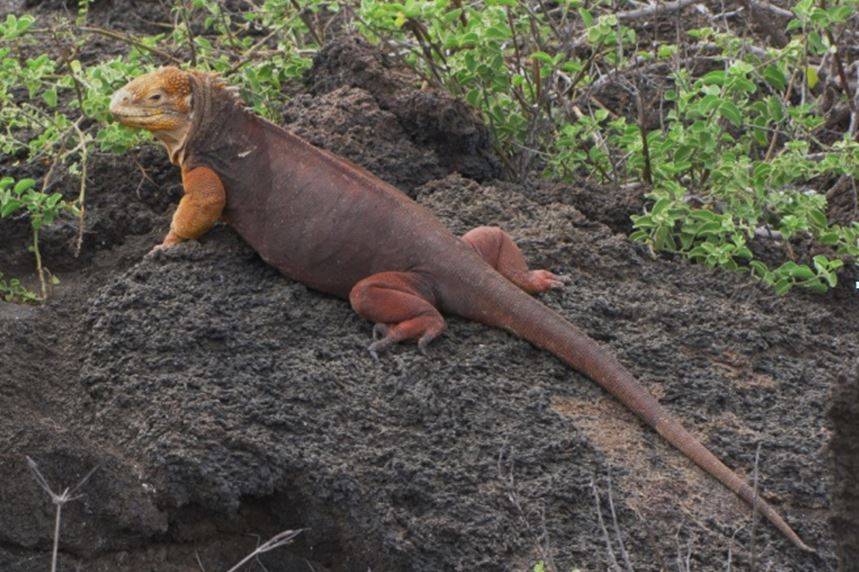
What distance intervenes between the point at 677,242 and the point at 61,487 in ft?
9.27

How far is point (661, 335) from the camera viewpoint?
17.3ft

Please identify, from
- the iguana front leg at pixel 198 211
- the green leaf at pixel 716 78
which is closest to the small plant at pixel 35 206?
the iguana front leg at pixel 198 211

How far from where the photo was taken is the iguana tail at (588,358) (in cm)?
464

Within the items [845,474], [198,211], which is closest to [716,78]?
[198,211]

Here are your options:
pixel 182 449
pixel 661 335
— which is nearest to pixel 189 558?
pixel 182 449

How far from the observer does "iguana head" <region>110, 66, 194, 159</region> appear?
5.77 metres

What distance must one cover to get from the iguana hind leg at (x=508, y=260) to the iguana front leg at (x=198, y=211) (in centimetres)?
91

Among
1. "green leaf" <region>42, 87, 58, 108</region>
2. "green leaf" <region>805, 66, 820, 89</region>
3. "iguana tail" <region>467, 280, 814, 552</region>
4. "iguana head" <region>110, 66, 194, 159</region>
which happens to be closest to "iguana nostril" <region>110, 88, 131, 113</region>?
"iguana head" <region>110, 66, 194, 159</region>

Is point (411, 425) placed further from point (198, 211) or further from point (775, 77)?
point (775, 77)

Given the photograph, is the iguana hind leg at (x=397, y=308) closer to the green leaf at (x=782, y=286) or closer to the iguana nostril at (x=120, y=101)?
the iguana nostril at (x=120, y=101)

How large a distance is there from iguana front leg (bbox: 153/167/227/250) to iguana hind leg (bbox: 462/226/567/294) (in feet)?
2.99

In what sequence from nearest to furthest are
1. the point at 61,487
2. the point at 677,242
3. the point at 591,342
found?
the point at 61,487, the point at 591,342, the point at 677,242

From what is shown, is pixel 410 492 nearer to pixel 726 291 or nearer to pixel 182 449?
pixel 182 449

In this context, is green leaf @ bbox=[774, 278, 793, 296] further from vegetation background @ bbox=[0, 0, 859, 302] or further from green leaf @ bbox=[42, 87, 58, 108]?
green leaf @ bbox=[42, 87, 58, 108]
